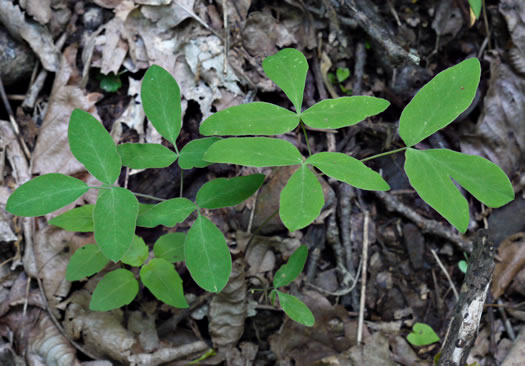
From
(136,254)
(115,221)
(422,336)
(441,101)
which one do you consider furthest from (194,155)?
(422,336)

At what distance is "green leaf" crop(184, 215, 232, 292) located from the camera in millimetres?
1563

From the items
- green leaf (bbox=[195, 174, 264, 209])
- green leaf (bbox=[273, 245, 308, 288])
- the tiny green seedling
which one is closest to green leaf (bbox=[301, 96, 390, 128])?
the tiny green seedling

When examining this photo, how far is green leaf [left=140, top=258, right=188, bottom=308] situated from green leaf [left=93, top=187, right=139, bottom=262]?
1.43ft

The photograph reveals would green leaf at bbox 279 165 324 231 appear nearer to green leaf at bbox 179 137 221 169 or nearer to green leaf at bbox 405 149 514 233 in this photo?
green leaf at bbox 405 149 514 233

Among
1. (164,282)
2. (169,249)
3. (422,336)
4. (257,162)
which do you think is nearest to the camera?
(257,162)

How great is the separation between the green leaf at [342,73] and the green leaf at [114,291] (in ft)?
6.18

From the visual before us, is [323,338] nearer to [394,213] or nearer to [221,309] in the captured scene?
[221,309]

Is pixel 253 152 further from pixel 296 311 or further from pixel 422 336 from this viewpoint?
pixel 422 336

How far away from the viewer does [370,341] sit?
2293mm

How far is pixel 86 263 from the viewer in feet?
6.41

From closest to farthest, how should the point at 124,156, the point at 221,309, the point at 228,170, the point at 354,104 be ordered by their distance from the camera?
the point at 354,104, the point at 124,156, the point at 221,309, the point at 228,170

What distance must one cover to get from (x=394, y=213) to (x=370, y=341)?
2.68 feet

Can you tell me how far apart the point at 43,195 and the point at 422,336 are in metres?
2.14

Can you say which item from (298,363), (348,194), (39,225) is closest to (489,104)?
(348,194)
